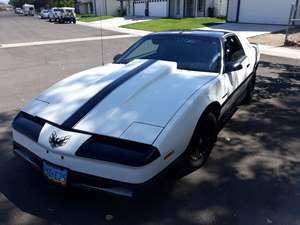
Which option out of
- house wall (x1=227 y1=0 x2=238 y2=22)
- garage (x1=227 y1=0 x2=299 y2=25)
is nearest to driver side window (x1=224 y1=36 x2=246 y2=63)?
garage (x1=227 y1=0 x2=299 y2=25)

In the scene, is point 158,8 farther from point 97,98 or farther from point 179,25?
point 97,98

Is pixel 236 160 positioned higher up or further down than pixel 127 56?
further down

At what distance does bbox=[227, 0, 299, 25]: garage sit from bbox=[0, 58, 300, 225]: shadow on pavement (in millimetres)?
19118

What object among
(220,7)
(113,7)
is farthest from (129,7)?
(220,7)

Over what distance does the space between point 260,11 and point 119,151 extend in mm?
22393

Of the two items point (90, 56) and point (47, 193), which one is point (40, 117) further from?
point (90, 56)

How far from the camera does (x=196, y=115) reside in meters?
3.10

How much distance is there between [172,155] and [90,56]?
33.2ft

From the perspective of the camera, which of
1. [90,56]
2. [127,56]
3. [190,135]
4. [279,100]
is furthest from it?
[90,56]

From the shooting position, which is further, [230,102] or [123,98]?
[230,102]

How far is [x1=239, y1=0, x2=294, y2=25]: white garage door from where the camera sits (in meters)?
20.8

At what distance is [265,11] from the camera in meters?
21.8

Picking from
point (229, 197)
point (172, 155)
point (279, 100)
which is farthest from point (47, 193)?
point (279, 100)

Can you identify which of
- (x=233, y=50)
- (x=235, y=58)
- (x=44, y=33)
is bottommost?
(x=44, y=33)
